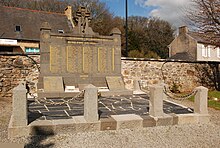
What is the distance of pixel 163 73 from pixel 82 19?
6521 mm

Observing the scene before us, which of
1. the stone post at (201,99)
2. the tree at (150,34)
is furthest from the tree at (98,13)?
the stone post at (201,99)

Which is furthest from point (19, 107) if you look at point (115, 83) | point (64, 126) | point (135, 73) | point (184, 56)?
point (184, 56)

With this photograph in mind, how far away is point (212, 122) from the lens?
19.8ft

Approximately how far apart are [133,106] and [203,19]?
8500 millimetres

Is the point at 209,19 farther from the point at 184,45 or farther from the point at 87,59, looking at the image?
the point at 184,45

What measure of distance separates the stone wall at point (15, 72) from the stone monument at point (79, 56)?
192 centimetres

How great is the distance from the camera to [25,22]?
23562mm

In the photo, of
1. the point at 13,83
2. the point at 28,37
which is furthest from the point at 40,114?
the point at 28,37

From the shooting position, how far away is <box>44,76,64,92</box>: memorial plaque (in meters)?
8.56

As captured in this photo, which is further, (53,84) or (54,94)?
(53,84)

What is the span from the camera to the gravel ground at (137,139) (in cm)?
416

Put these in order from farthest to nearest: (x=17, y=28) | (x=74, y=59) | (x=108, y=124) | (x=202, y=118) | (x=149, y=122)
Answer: (x=17, y=28) < (x=74, y=59) < (x=202, y=118) < (x=149, y=122) < (x=108, y=124)

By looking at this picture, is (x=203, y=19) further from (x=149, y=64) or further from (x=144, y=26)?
(x=144, y=26)

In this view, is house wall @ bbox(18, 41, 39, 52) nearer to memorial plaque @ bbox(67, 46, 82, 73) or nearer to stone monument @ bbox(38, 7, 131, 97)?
stone monument @ bbox(38, 7, 131, 97)
